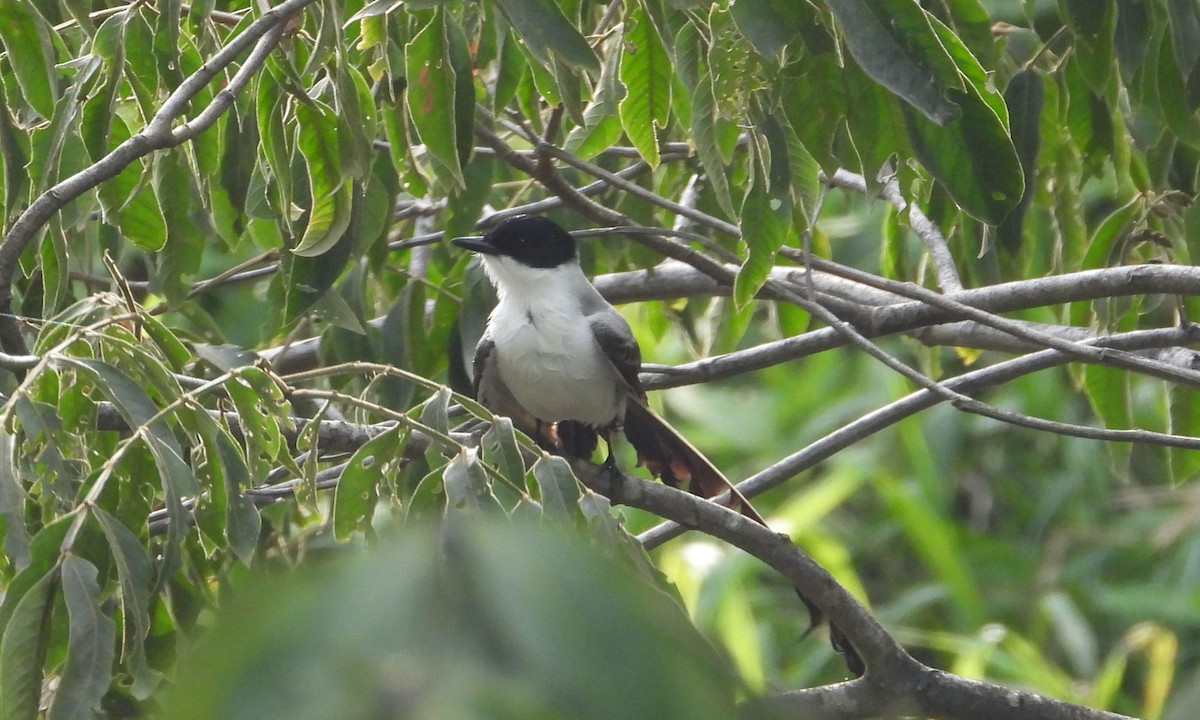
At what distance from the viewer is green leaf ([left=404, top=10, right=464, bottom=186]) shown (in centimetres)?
243

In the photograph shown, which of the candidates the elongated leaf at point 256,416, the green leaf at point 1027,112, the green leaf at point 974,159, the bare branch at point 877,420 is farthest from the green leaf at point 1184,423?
the elongated leaf at point 256,416

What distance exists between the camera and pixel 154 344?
245 cm

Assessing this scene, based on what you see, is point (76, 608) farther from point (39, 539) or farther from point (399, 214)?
point (399, 214)

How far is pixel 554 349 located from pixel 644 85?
1701mm

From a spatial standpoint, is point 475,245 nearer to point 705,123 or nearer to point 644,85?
point 644,85

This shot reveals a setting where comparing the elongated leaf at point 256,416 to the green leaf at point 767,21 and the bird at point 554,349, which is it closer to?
the green leaf at point 767,21

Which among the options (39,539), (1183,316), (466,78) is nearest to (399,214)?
(466,78)

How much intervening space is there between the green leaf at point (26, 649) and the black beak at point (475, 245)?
225 centimetres

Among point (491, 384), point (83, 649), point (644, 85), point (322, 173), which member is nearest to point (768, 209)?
point (644, 85)

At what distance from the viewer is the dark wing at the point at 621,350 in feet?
13.8

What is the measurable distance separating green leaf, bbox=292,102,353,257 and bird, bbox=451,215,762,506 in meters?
1.61

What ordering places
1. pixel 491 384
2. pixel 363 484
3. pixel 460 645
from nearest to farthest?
pixel 460 645 → pixel 363 484 → pixel 491 384

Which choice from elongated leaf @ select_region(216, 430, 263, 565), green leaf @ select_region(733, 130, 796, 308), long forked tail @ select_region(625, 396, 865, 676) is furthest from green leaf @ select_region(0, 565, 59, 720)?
long forked tail @ select_region(625, 396, 865, 676)

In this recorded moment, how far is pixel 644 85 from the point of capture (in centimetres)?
264
